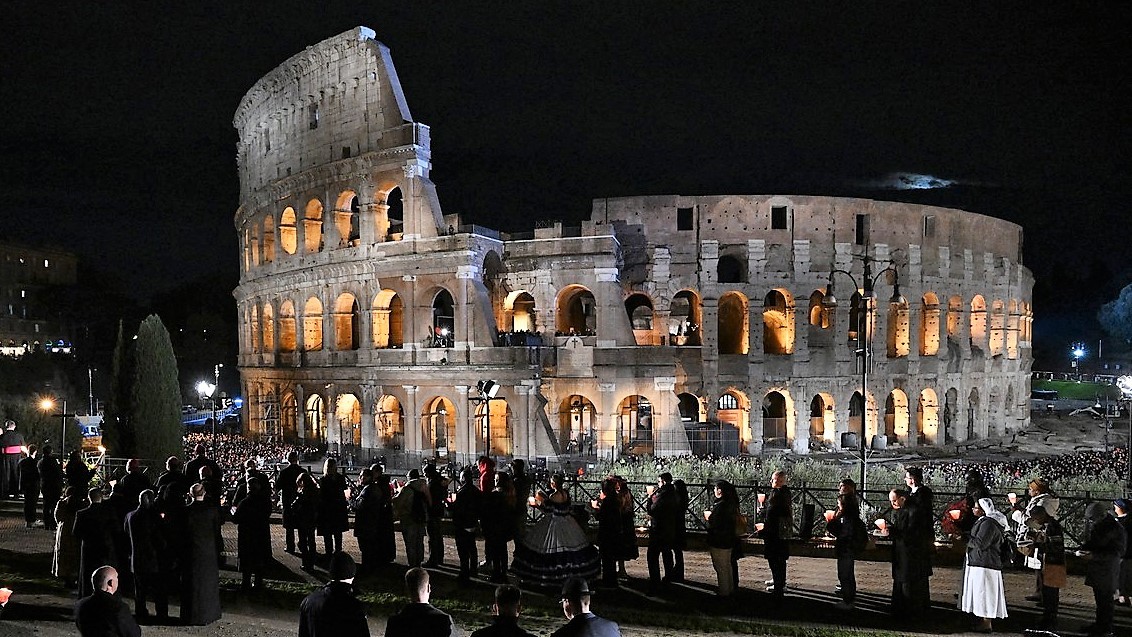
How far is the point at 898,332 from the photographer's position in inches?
1489

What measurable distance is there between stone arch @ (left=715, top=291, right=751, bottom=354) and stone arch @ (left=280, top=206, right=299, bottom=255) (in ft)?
61.9

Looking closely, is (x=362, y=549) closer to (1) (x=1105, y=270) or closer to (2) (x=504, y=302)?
(2) (x=504, y=302)

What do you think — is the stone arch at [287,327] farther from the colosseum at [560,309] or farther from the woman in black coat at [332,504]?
the woman in black coat at [332,504]

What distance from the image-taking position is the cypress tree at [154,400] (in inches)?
1003

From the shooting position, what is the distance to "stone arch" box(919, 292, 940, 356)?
38312 millimetres

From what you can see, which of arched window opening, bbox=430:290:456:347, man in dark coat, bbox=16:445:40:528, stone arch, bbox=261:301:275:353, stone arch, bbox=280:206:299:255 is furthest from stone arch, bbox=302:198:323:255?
man in dark coat, bbox=16:445:40:528

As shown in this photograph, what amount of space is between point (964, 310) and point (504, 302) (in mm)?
22330

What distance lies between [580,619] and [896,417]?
115 feet

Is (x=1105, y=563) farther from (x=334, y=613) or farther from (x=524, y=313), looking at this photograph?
(x=524, y=313)

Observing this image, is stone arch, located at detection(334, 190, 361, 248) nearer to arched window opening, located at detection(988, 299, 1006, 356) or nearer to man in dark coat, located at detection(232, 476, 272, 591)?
man in dark coat, located at detection(232, 476, 272, 591)

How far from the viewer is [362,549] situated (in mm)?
12250

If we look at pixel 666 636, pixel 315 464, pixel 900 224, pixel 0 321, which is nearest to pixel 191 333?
pixel 0 321

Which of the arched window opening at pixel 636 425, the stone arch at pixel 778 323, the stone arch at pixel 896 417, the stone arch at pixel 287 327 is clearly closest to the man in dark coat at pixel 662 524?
the arched window opening at pixel 636 425

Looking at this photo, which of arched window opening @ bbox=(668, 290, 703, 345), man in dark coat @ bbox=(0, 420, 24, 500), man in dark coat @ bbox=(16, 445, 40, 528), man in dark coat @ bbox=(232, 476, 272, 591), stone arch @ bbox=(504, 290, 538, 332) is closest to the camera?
man in dark coat @ bbox=(232, 476, 272, 591)
